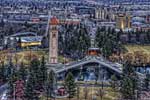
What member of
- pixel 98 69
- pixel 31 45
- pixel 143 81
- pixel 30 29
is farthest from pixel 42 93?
pixel 30 29

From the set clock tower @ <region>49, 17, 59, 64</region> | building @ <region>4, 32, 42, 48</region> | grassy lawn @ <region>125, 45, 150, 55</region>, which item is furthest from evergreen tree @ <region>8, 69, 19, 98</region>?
grassy lawn @ <region>125, 45, 150, 55</region>

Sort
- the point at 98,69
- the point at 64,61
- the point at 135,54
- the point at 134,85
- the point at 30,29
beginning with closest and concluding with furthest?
1. the point at 134,85
2. the point at 98,69
3. the point at 64,61
4. the point at 135,54
5. the point at 30,29

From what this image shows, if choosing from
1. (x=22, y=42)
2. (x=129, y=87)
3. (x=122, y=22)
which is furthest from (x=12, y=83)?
(x=122, y=22)

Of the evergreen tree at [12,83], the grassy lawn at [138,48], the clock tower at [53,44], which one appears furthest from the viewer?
the grassy lawn at [138,48]

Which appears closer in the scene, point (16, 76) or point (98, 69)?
point (16, 76)

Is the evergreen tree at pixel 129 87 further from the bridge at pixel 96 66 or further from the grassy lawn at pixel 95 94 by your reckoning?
the bridge at pixel 96 66

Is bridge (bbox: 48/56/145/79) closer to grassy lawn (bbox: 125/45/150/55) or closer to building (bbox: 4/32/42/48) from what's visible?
grassy lawn (bbox: 125/45/150/55)

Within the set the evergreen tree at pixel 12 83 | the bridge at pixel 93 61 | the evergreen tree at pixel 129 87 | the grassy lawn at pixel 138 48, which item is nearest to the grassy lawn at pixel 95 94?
the evergreen tree at pixel 129 87

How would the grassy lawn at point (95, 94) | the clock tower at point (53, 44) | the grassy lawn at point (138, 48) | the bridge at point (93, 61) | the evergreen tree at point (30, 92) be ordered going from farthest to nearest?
the grassy lawn at point (138, 48), the clock tower at point (53, 44), the bridge at point (93, 61), the grassy lawn at point (95, 94), the evergreen tree at point (30, 92)

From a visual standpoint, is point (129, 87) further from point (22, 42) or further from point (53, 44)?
point (22, 42)

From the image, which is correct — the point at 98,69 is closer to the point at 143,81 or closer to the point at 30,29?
the point at 143,81

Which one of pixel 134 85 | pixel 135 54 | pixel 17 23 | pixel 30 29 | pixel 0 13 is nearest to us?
pixel 134 85
